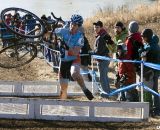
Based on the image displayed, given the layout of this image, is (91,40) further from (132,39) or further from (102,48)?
(132,39)

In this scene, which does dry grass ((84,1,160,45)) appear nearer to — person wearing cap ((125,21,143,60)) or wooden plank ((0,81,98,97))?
wooden plank ((0,81,98,97))

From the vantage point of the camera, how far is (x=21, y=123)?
8.20 metres

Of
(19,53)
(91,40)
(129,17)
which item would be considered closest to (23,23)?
(19,53)

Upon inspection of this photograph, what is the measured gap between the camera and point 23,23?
980cm

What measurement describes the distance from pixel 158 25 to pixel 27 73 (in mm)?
12073

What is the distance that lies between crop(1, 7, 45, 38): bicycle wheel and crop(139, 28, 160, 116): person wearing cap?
2092 millimetres

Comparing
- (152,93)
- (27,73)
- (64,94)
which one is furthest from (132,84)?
(27,73)

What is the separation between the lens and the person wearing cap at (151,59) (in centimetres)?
871

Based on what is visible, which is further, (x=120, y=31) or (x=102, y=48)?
(x=120, y=31)

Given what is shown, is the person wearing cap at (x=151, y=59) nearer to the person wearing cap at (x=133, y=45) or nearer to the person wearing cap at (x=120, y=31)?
the person wearing cap at (x=133, y=45)

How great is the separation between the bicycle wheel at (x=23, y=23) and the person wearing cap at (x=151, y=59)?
209cm

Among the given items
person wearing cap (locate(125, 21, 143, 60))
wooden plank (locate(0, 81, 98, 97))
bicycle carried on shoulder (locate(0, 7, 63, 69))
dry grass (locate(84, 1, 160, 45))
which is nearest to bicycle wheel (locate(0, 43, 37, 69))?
bicycle carried on shoulder (locate(0, 7, 63, 69))

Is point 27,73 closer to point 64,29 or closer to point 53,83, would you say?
point 53,83

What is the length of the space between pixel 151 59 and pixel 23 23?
269 centimetres
